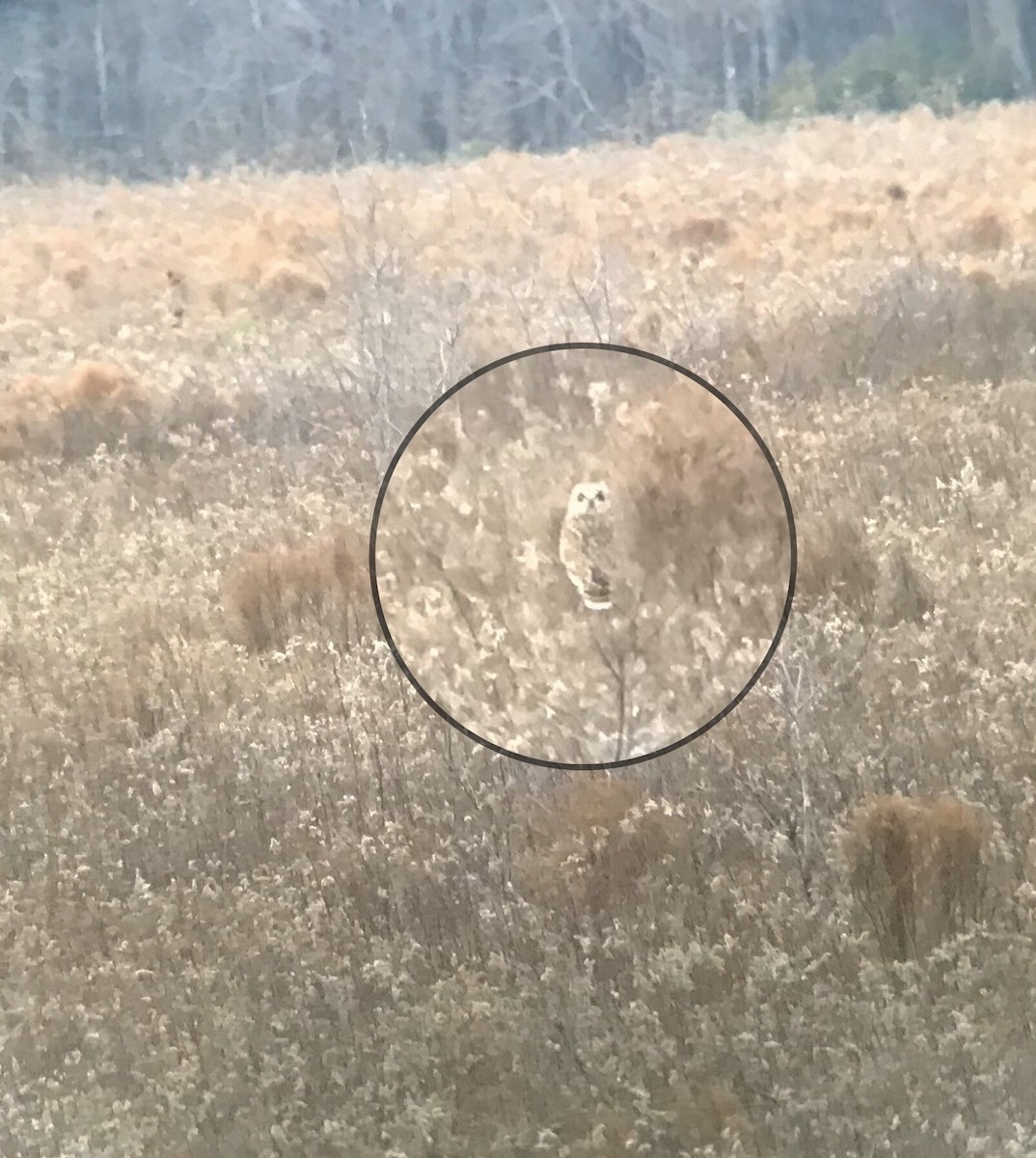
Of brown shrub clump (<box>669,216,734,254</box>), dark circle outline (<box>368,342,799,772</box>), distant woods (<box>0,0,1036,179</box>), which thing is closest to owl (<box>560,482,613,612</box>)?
dark circle outline (<box>368,342,799,772</box>)

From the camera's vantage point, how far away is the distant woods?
113 cm

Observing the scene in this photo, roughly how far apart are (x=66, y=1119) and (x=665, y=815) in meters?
0.79

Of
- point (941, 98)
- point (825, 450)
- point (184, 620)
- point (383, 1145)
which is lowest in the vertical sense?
point (383, 1145)

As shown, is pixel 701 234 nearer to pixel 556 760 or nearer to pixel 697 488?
pixel 697 488

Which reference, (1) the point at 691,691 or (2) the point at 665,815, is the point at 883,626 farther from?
(2) the point at 665,815

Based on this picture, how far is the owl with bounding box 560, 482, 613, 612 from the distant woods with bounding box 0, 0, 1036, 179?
1.50ft

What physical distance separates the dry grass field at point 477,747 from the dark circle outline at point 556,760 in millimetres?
15

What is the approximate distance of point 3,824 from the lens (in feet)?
3.54

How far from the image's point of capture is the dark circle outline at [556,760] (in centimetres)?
107

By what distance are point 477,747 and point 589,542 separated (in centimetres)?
28

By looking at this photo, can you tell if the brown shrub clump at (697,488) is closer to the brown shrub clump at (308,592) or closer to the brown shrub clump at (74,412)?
the brown shrub clump at (308,592)

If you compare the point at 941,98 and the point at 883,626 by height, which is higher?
the point at 941,98

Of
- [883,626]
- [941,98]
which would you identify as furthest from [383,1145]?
[941,98]

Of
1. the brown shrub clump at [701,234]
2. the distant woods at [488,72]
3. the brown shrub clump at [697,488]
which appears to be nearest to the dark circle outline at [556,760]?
the brown shrub clump at [697,488]
